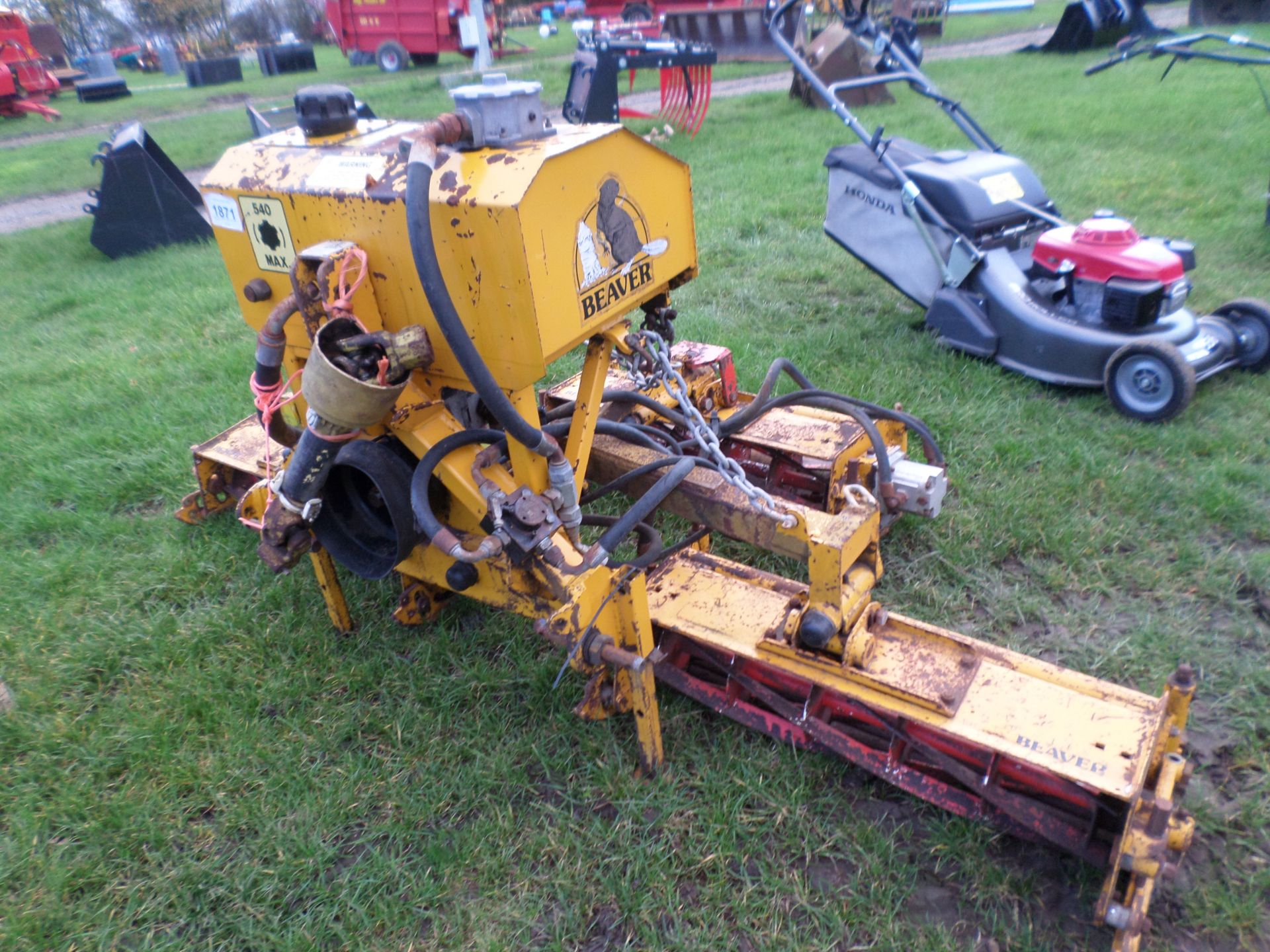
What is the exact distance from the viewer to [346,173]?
2047 mm

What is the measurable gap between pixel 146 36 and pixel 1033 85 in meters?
28.8

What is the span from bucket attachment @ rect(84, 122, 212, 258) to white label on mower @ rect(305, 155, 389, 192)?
5.80 meters

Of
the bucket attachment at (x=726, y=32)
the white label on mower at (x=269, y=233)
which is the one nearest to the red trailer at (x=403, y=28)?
the bucket attachment at (x=726, y=32)

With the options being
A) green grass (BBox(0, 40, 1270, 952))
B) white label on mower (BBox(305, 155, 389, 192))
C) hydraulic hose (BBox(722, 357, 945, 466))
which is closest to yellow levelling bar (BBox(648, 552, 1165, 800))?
green grass (BBox(0, 40, 1270, 952))

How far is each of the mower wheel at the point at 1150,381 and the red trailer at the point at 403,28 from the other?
16908 mm

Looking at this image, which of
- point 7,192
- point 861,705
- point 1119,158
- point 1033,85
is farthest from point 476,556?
point 7,192

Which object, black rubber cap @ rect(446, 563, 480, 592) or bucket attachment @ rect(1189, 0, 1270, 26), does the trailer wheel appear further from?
black rubber cap @ rect(446, 563, 480, 592)

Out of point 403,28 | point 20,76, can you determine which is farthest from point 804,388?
point 20,76

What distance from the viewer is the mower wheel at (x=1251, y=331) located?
3725 mm

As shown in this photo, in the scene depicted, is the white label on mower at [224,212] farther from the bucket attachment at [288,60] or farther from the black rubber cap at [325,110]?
the bucket attachment at [288,60]

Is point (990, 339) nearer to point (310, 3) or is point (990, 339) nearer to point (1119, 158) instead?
point (1119, 158)

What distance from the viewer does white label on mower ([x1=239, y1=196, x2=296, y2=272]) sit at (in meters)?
2.18

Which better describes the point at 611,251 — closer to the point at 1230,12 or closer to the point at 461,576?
the point at 461,576

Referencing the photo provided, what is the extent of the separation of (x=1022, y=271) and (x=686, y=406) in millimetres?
2470
